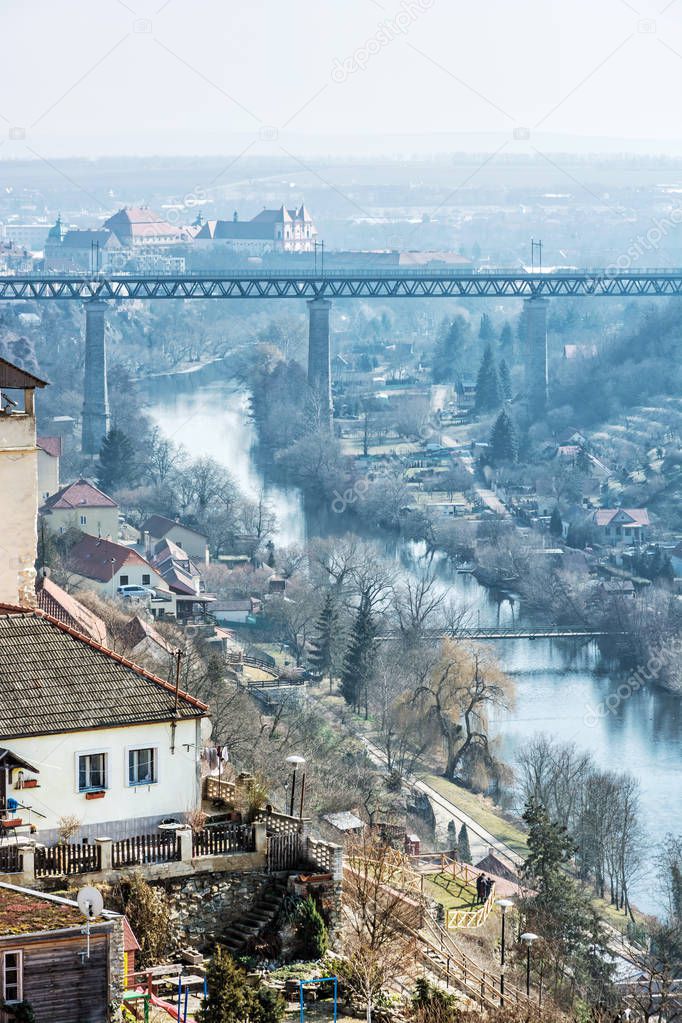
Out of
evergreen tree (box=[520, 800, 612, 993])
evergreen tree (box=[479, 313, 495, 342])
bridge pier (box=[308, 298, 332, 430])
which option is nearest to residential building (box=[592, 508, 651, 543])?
bridge pier (box=[308, 298, 332, 430])

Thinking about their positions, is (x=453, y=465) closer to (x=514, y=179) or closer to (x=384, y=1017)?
(x=384, y=1017)

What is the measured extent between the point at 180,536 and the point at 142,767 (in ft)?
99.7

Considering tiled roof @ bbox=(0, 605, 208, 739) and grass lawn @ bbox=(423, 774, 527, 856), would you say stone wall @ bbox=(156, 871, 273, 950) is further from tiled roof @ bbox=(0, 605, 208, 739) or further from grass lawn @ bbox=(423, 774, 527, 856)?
grass lawn @ bbox=(423, 774, 527, 856)

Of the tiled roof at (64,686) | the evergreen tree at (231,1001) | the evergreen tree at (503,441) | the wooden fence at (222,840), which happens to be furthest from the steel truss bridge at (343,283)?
the evergreen tree at (231,1001)

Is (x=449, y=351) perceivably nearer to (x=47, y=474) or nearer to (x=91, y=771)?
(x=47, y=474)

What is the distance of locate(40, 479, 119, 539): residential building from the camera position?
124ft

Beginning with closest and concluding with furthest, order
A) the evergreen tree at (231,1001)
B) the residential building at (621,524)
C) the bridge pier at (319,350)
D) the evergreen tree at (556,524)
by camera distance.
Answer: the evergreen tree at (231,1001)
the evergreen tree at (556,524)
the residential building at (621,524)
the bridge pier at (319,350)

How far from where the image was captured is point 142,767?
33.6ft

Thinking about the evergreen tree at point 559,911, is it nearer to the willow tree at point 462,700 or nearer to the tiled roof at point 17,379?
the willow tree at point 462,700

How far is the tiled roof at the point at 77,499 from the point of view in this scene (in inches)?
1516

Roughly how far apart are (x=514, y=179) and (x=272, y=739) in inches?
4361

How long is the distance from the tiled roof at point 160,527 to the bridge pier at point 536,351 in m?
22.0

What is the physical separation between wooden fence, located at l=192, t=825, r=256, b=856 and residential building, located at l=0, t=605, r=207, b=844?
0.31 m

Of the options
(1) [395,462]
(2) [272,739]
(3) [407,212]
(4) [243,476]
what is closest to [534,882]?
(2) [272,739]
